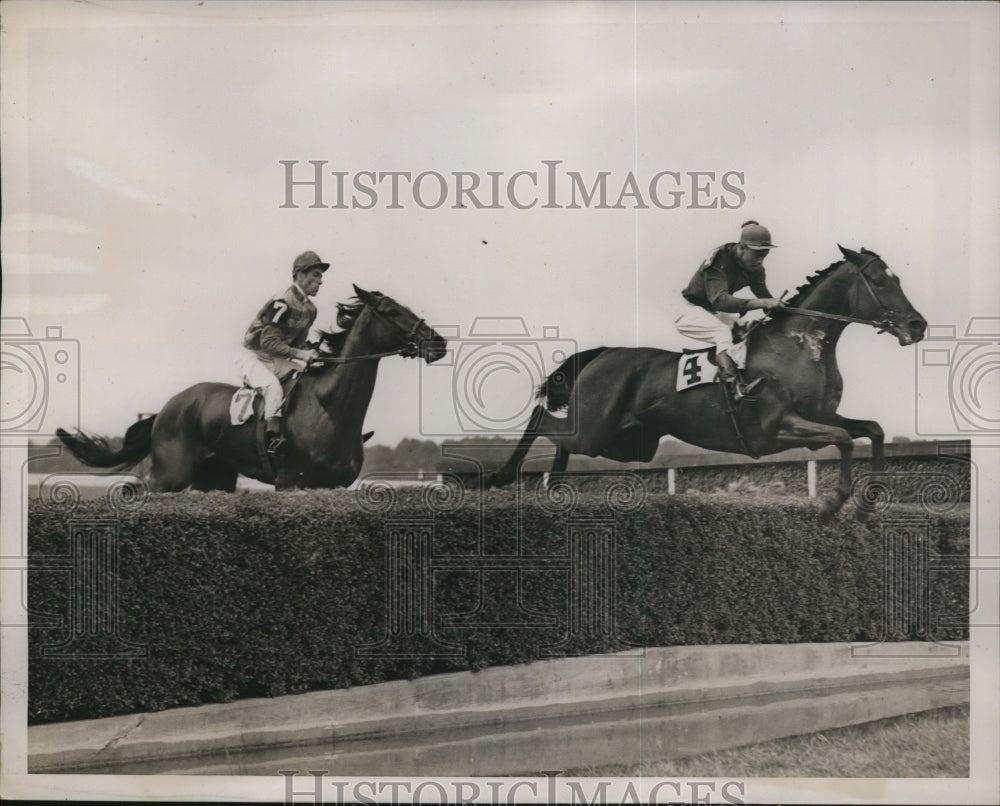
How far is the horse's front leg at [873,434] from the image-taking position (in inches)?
201

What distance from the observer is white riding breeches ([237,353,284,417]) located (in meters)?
5.14

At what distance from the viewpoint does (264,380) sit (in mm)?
5145

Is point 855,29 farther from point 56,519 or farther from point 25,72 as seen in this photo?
point 56,519

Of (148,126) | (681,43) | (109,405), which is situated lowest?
(109,405)

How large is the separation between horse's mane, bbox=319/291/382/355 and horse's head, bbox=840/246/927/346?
8.34ft

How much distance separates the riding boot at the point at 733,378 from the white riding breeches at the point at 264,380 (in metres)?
2.36

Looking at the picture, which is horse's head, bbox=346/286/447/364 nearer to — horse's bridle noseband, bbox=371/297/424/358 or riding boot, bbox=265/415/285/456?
horse's bridle noseband, bbox=371/297/424/358

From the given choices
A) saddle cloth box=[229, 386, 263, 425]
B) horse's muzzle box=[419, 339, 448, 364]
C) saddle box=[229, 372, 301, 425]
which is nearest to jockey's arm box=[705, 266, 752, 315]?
horse's muzzle box=[419, 339, 448, 364]

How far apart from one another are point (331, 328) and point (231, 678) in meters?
1.92

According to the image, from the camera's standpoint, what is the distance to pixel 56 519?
513 cm

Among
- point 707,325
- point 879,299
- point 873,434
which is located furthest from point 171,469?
point 879,299

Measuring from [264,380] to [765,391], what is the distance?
269 centimetres

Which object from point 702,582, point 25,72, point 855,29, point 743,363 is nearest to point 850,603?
point 702,582

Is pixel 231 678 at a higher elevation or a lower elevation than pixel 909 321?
lower
